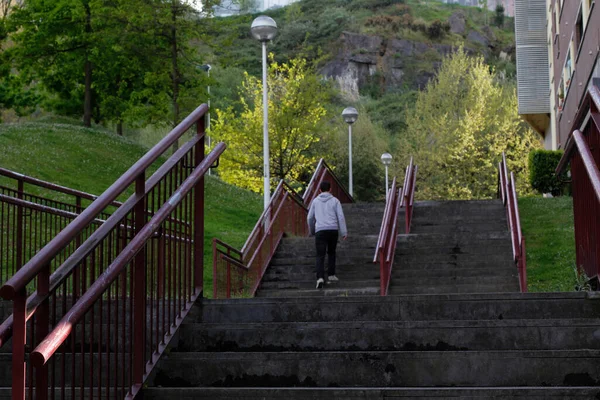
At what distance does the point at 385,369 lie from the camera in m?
4.75

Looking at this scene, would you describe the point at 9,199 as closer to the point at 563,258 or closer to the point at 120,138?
the point at 563,258

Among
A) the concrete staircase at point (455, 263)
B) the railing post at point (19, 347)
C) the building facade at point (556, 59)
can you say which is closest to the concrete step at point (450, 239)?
the concrete staircase at point (455, 263)

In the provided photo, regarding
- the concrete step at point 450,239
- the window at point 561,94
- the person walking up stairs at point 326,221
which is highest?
the window at point 561,94

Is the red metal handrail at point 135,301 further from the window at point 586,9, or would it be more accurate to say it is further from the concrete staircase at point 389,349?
the window at point 586,9

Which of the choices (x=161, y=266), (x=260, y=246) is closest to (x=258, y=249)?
(x=260, y=246)

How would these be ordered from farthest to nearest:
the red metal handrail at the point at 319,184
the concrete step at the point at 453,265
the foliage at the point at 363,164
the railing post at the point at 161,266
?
the foliage at the point at 363,164 → the red metal handrail at the point at 319,184 → the concrete step at the point at 453,265 → the railing post at the point at 161,266

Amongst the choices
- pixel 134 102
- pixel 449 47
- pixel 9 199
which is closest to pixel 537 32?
pixel 134 102

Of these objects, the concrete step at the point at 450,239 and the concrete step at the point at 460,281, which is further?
the concrete step at the point at 450,239

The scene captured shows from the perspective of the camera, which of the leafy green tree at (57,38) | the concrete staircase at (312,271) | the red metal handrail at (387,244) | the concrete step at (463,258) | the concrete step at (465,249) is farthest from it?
the leafy green tree at (57,38)

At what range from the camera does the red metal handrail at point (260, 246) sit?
12625mm

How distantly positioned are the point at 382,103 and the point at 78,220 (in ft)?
238

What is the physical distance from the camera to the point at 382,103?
75.6 metres

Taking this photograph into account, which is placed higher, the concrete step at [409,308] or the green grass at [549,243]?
the concrete step at [409,308]

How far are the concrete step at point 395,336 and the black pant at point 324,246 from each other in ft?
24.7
